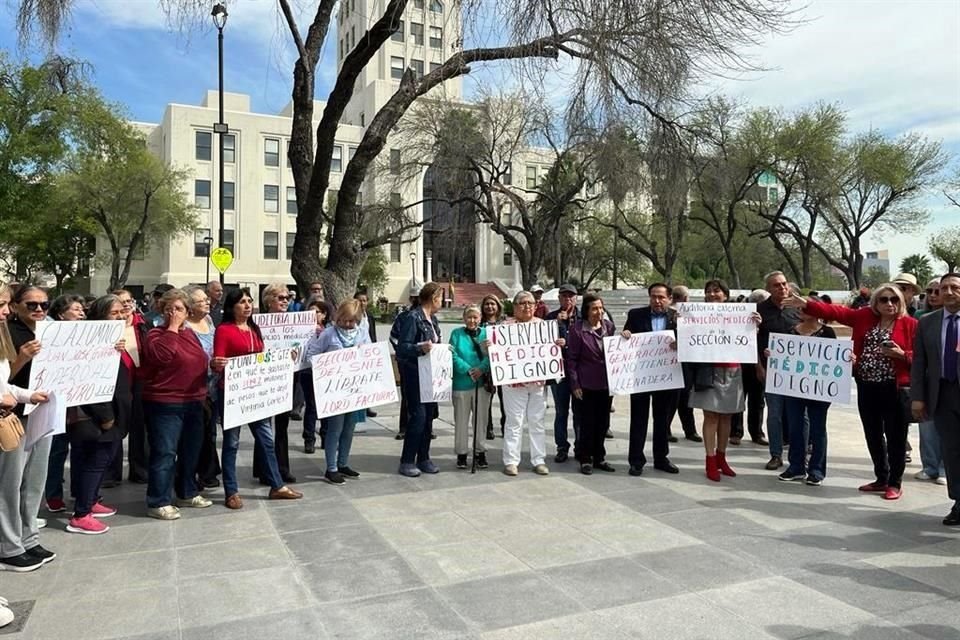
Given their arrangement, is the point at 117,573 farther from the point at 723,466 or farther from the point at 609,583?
the point at 723,466

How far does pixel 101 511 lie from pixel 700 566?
474cm

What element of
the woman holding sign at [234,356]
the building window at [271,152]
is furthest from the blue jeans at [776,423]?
the building window at [271,152]

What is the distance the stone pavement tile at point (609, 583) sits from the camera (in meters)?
4.05

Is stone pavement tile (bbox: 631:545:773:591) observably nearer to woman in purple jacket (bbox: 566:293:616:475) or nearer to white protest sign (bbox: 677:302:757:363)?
woman in purple jacket (bbox: 566:293:616:475)

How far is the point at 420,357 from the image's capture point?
6.92m

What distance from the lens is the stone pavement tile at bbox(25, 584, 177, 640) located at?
12.0 feet

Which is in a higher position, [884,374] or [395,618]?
[884,374]

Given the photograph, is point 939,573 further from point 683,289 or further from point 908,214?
point 908,214

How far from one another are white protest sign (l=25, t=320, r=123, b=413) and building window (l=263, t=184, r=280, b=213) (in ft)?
175

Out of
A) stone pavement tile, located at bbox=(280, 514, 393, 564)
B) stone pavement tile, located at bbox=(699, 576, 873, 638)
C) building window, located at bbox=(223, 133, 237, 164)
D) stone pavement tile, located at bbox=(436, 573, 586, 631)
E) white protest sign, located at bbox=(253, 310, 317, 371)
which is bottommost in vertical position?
stone pavement tile, located at bbox=(280, 514, 393, 564)

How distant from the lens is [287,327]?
8320mm

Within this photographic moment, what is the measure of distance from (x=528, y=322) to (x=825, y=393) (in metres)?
2.96

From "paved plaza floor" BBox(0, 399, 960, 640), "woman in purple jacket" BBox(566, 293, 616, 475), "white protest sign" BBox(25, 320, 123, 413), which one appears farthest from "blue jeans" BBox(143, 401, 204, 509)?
"woman in purple jacket" BBox(566, 293, 616, 475)

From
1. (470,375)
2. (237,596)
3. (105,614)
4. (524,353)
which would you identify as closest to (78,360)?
(105,614)
